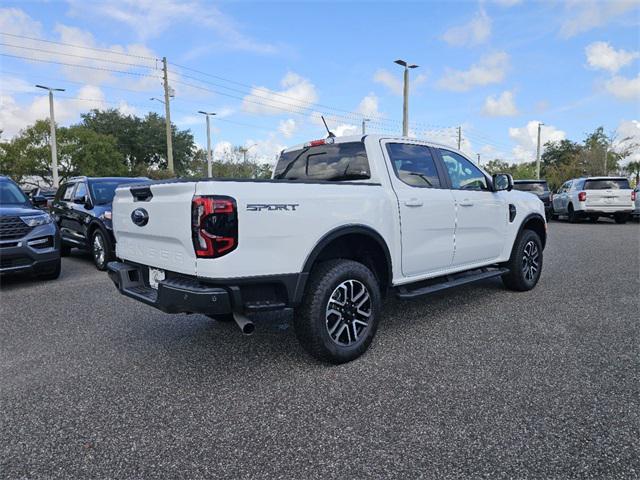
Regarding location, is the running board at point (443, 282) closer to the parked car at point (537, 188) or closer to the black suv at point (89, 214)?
the black suv at point (89, 214)

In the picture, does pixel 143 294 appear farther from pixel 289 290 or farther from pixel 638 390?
pixel 638 390

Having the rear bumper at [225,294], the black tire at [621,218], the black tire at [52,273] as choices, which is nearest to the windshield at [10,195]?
the black tire at [52,273]

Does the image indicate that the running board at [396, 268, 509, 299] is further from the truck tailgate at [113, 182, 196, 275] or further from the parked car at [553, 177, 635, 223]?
the parked car at [553, 177, 635, 223]

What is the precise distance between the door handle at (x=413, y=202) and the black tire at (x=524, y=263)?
215cm

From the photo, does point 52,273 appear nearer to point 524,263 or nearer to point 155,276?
point 155,276

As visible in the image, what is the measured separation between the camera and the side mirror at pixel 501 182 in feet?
17.3

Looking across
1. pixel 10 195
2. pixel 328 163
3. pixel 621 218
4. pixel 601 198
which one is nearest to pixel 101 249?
pixel 10 195

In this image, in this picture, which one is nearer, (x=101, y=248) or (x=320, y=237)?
(x=320, y=237)

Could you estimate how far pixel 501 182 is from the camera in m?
5.31

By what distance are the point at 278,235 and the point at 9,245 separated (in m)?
5.15

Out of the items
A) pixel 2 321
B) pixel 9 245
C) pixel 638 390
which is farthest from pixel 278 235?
pixel 9 245

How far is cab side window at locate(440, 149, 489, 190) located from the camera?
4.86 m

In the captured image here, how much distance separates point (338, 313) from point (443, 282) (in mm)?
1727

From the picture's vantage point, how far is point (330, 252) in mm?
3721
